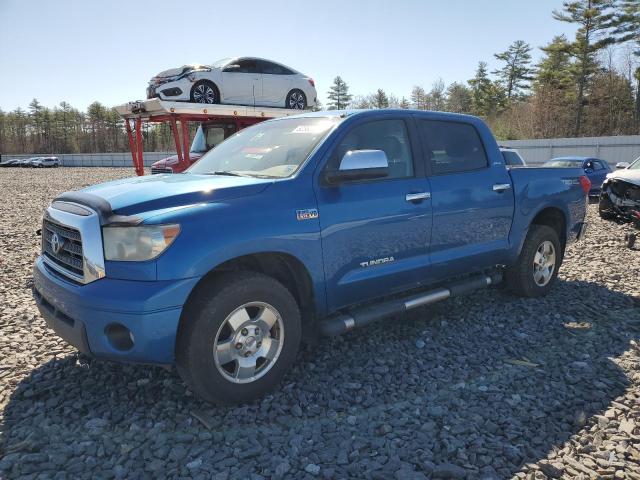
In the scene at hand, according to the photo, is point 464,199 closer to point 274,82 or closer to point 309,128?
point 309,128

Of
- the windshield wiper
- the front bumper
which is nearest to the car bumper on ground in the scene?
the windshield wiper

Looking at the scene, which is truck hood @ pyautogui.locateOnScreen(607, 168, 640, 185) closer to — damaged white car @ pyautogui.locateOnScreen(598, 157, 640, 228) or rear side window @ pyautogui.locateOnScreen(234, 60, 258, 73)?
damaged white car @ pyautogui.locateOnScreen(598, 157, 640, 228)

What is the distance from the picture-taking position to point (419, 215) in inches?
152

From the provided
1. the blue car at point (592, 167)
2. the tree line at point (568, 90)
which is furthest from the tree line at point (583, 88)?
the blue car at point (592, 167)

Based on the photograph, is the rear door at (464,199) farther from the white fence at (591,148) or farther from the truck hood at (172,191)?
the white fence at (591,148)

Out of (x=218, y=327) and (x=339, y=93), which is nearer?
(x=218, y=327)

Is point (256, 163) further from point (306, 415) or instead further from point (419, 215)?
point (306, 415)

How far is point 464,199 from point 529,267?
4.60 feet

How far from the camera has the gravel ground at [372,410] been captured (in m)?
2.56

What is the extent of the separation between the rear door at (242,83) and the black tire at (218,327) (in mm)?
9078

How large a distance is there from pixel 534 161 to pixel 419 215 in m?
25.8

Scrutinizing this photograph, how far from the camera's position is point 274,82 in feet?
38.6

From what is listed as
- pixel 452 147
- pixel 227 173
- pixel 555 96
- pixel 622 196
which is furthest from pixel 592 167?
pixel 555 96

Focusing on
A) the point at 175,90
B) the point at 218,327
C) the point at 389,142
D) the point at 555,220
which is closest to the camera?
the point at 218,327
